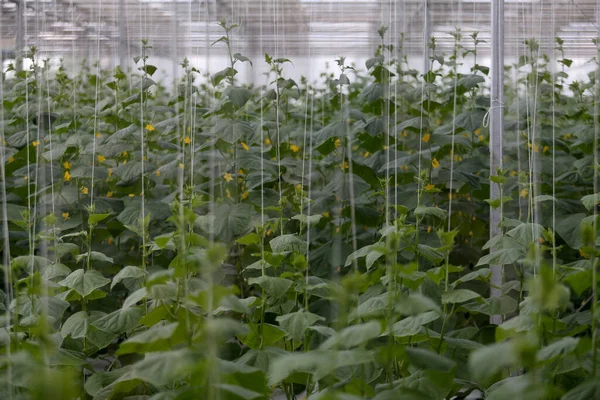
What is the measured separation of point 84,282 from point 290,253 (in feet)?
2.10

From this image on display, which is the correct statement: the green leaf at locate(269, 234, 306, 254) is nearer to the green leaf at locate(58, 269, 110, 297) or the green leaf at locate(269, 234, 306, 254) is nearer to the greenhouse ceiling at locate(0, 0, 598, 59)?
the green leaf at locate(58, 269, 110, 297)

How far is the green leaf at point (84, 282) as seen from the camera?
198 cm

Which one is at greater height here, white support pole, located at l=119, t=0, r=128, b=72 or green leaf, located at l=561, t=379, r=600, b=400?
white support pole, located at l=119, t=0, r=128, b=72

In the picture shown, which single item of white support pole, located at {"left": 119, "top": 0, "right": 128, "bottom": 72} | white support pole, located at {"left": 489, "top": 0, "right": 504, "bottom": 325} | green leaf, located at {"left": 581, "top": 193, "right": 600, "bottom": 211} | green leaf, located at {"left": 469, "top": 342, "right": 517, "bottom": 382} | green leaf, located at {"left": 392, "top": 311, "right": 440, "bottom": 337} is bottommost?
green leaf, located at {"left": 392, "top": 311, "right": 440, "bottom": 337}

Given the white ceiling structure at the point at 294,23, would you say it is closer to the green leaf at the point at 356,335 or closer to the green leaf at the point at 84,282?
the green leaf at the point at 84,282

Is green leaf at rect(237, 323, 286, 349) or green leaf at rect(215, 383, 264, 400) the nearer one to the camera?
green leaf at rect(215, 383, 264, 400)

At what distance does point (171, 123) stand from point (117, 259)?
23.7 inches

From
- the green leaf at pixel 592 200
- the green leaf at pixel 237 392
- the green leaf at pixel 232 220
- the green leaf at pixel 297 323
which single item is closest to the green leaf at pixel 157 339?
the green leaf at pixel 237 392

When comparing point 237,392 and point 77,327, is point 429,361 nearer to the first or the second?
point 237,392

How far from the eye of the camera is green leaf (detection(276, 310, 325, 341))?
5.74 feet

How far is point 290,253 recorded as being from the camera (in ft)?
7.44

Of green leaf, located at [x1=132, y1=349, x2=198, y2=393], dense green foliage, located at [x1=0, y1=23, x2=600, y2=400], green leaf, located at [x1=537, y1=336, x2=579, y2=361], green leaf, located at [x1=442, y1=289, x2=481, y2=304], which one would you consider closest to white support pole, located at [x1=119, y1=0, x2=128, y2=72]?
dense green foliage, located at [x1=0, y1=23, x2=600, y2=400]

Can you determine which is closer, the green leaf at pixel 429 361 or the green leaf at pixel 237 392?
the green leaf at pixel 237 392

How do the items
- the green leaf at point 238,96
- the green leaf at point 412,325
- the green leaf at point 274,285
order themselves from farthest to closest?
the green leaf at point 238,96, the green leaf at point 274,285, the green leaf at point 412,325
